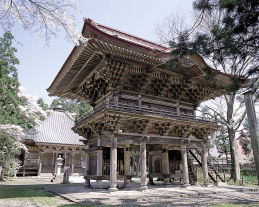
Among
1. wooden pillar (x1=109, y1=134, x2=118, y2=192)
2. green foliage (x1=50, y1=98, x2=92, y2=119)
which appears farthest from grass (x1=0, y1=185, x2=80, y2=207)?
green foliage (x1=50, y1=98, x2=92, y2=119)

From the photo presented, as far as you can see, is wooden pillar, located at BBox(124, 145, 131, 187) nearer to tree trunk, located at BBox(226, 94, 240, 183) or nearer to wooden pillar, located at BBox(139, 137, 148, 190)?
wooden pillar, located at BBox(139, 137, 148, 190)

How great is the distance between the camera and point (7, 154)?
17.1m

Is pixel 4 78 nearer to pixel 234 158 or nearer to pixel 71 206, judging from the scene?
pixel 71 206

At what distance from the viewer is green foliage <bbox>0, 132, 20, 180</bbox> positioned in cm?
1639

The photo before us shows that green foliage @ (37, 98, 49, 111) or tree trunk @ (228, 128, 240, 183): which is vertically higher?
green foliage @ (37, 98, 49, 111)

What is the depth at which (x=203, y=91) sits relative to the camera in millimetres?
13391

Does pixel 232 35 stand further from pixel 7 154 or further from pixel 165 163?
pixel 7 154

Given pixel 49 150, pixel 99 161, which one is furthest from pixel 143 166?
pixel 49 150

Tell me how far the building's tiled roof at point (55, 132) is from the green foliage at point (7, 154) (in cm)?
302

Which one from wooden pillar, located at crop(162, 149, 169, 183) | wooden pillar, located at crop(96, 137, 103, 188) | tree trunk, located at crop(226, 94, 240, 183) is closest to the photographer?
wooden pillar, located at crop(96, 137, 103, 188)

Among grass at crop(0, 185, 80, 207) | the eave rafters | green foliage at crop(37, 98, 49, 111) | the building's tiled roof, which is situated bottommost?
grass at crop(0, 185, 80, 207)

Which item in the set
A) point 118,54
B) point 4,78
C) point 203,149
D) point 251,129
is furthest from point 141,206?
point 4,78

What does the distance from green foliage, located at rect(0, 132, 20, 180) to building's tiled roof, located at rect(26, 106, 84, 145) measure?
3.02 m

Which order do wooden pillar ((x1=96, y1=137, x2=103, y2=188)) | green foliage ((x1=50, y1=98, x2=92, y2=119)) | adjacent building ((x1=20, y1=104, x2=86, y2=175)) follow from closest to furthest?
wooden pillar ((x1=96, y1=137, x2=103, y2=188))
adjacent building ((x1=20, y1=104, x2=86, y2=175))
green foliage ((x1=50, y1=98, x2=92, y2=119))
